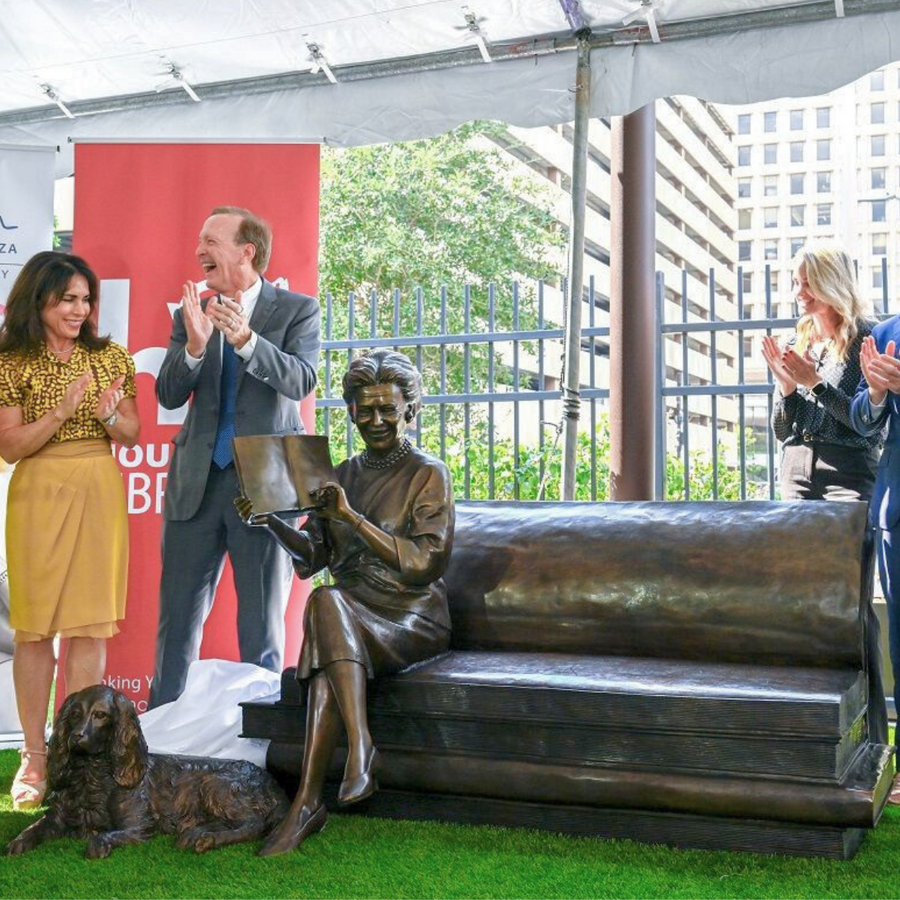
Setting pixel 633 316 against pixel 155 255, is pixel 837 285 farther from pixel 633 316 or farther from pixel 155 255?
pixel 155 255

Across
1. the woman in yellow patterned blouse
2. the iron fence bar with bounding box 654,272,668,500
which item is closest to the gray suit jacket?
the woman in yellow patterned blouse

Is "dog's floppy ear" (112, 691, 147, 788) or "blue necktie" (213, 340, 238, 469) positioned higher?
"blue necktie" (213, 340, 238, 469)

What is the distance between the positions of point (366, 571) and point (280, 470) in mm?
402

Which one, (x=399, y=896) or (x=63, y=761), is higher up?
(x=63, y=761)

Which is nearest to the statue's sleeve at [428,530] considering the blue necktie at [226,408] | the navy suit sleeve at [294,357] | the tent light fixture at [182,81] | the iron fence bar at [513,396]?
the navy suit sleeve at [294,357]

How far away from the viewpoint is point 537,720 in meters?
2.96

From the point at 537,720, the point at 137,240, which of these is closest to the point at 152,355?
the point at 137,240

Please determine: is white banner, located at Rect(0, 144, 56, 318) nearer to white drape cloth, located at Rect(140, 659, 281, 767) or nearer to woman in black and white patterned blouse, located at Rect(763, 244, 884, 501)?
white drape cloth, located at Rect(140, 659, 281, 767)

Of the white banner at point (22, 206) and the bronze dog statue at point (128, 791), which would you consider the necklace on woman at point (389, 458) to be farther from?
the white banner at point (22, 206)

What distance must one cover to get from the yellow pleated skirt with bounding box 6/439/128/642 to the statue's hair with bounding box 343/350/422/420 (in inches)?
39.2

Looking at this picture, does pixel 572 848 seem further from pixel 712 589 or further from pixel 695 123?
pixel 695 123

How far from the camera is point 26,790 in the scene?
3555 mm

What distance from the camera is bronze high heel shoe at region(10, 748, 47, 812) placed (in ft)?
11.5

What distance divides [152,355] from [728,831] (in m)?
3.17
